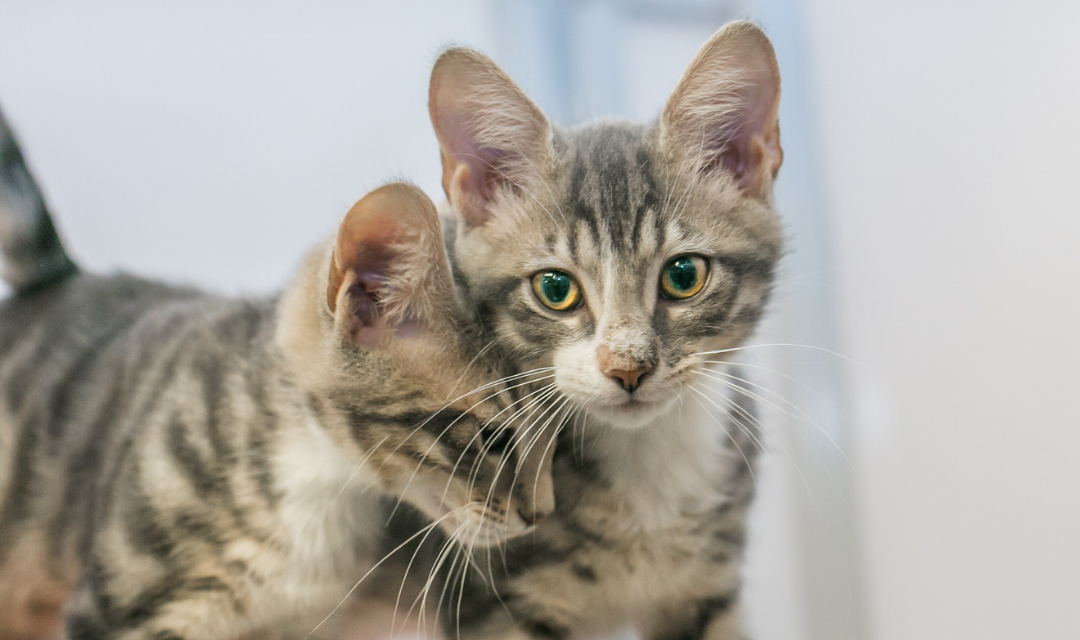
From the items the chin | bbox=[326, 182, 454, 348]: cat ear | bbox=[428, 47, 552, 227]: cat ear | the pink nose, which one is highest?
bbox=[428, 47, 552, 227]: cat ear

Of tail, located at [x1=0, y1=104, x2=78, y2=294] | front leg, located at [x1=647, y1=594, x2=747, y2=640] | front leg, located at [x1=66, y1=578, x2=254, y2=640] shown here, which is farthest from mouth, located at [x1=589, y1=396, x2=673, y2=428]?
Answer: tail, located at [x1=0, y1=104, x2=78, y2=294]

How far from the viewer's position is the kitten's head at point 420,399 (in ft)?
3.28

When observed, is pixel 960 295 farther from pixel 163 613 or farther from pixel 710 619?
pixel 163 613

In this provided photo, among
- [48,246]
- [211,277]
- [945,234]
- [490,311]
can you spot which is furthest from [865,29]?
[48,246]

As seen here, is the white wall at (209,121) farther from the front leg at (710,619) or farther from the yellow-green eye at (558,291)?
the front leg at (710,619)

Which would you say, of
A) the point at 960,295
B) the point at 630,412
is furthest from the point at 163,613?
the point at 960,295

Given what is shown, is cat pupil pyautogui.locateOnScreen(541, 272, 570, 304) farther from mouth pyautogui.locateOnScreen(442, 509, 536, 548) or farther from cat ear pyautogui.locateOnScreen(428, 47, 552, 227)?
mouth pyautogui.locateOnScreen(442, 509, 536, 548)

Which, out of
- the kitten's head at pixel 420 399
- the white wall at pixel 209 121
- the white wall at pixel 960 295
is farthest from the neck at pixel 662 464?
the white wall at pixel 209 121

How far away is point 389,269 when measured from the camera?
101 cm

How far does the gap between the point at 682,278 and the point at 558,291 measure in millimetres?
152

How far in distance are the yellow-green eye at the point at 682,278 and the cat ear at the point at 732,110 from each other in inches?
5.8

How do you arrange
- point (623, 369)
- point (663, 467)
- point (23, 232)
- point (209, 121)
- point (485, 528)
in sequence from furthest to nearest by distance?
point (209, 121) < point (23, 232) < point (663, 467) < point (485, 528) < point (623, 369)

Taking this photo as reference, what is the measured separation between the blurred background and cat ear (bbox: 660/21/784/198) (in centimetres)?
17

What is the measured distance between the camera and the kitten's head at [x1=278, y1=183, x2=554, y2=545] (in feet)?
3.28
